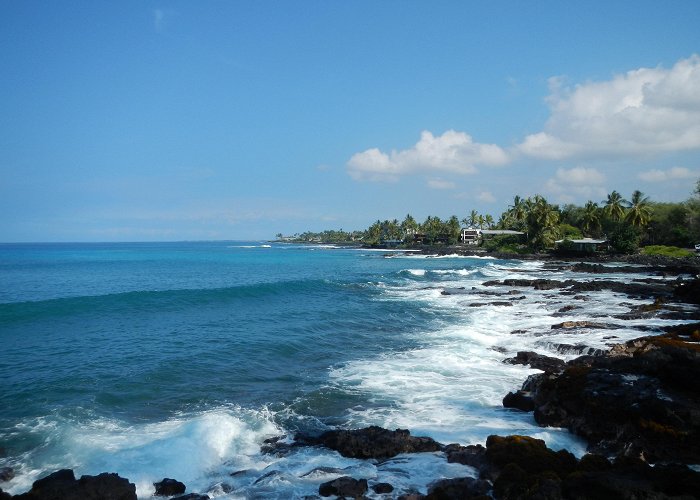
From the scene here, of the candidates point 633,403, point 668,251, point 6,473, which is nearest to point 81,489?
point 6,473

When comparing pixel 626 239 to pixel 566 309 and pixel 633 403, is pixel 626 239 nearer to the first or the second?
pixel 566 309

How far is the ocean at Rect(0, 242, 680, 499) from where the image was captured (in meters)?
9.88

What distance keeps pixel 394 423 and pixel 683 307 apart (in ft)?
78.0

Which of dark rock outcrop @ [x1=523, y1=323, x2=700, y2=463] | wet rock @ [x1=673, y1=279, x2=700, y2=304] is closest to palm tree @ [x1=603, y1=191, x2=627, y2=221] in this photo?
wet rock @ [x1=673, y1=279, x2=700, y2=304]

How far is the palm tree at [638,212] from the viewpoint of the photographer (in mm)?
78075

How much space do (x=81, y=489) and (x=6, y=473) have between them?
115 inches

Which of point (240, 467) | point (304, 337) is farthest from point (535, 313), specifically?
point (240, 467)

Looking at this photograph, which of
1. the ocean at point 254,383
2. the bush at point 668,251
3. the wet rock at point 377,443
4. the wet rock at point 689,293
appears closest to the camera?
the ocean at point 254,383

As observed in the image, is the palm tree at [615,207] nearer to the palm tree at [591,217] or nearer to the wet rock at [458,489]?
the palm tree at [591,217]

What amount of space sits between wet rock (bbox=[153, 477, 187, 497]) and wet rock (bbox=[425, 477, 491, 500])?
4.78 meters

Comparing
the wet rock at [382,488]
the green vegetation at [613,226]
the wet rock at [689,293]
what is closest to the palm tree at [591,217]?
the green vegetation at [613,226]

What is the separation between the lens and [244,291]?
1667 inches

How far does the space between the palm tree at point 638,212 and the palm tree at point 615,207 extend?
455cm

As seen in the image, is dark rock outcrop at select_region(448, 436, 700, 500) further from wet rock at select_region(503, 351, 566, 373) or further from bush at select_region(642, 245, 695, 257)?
bush at select_region(642, 245, 695, 257)
